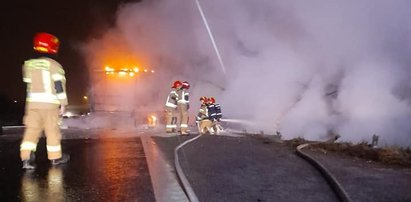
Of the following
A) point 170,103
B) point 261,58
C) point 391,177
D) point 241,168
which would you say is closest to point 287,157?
point 241,168

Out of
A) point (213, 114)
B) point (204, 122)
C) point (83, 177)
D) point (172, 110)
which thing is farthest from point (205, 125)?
point (83, 177)

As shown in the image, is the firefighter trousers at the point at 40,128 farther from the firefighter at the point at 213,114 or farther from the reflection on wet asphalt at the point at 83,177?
the firefighter at the point at 213,114

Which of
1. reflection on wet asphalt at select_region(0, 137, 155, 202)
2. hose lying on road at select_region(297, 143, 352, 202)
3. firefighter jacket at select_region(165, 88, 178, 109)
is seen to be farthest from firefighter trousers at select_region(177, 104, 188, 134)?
hose lying on road at select_region(297, 143, 352, 202)

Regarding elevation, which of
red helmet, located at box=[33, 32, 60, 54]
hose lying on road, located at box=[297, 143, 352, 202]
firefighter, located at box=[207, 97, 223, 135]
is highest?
red helmet, located at box=[33, 32, 60, 54]

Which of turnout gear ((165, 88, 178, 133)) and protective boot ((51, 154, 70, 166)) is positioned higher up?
turnout gear ((165, 88, 178, 133))

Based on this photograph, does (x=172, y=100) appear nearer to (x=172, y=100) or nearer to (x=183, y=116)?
(x=172, y=100)

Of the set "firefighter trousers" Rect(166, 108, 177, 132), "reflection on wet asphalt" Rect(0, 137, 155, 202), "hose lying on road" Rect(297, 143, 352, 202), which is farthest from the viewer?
"firefighter trousers" Rect(166, 108, 177, 132)

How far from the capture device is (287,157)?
6.77m

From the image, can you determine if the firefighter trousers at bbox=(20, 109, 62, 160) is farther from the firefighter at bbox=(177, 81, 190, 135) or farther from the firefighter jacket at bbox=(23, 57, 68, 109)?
the firefighter at bbox=(177, 81, 190, 135)

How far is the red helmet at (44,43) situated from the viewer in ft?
19.3

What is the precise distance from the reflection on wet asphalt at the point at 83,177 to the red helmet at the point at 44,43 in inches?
64.6

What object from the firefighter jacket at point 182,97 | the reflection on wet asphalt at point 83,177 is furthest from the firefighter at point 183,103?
the reflection on wet asphalt at point 83,177

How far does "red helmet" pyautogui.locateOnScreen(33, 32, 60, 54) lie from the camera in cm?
589

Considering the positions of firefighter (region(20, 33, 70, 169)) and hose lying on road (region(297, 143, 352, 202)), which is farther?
firefighter (region(20, 33, 70, 169))
